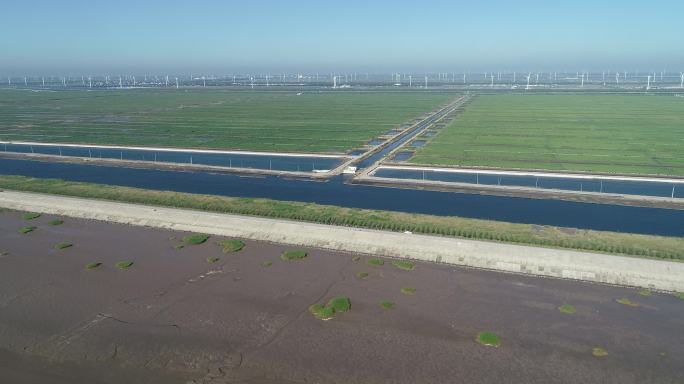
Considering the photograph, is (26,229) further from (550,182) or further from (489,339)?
(550,182)

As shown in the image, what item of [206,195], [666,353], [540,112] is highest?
[540,112]

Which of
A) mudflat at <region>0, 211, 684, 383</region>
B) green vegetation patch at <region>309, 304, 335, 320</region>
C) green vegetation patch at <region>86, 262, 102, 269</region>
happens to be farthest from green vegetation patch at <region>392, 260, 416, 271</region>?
green vegetation patch at <region>86, 262, 102, 269</region>

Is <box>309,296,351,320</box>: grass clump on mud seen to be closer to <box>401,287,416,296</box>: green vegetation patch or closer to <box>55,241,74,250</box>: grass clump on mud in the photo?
<box>401,287,416,296</box>: green vegetation patch

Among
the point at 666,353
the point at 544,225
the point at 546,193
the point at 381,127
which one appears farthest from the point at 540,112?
the point at 666,353

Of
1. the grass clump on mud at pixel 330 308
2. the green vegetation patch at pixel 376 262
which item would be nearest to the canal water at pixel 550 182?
the green vegetation patch at pixel 376 262

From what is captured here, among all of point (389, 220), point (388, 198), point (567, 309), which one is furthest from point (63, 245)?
point (567, 309)

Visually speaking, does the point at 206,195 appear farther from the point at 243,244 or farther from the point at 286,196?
the point at 243,244
